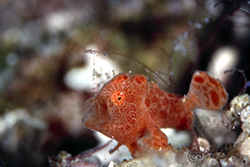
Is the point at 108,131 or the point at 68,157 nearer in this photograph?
the point at 108,131

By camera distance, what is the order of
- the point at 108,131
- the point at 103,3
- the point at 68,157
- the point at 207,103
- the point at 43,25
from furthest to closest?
1. the point at 103,3
2. the point at 43,25
3. the point at 68,157
4. the point at 207,103
5. the point at 108,131

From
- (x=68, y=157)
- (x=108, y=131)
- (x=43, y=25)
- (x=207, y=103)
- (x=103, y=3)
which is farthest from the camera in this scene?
(x=103, y=3)

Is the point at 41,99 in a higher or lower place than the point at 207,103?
higher

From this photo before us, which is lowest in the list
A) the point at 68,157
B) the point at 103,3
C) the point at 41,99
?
the point at 68,157

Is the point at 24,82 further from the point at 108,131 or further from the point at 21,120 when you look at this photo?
the point at 108,131

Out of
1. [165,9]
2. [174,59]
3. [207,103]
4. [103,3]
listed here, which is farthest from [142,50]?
[207,103]

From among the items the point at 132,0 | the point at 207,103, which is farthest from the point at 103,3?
the point at 207,103
